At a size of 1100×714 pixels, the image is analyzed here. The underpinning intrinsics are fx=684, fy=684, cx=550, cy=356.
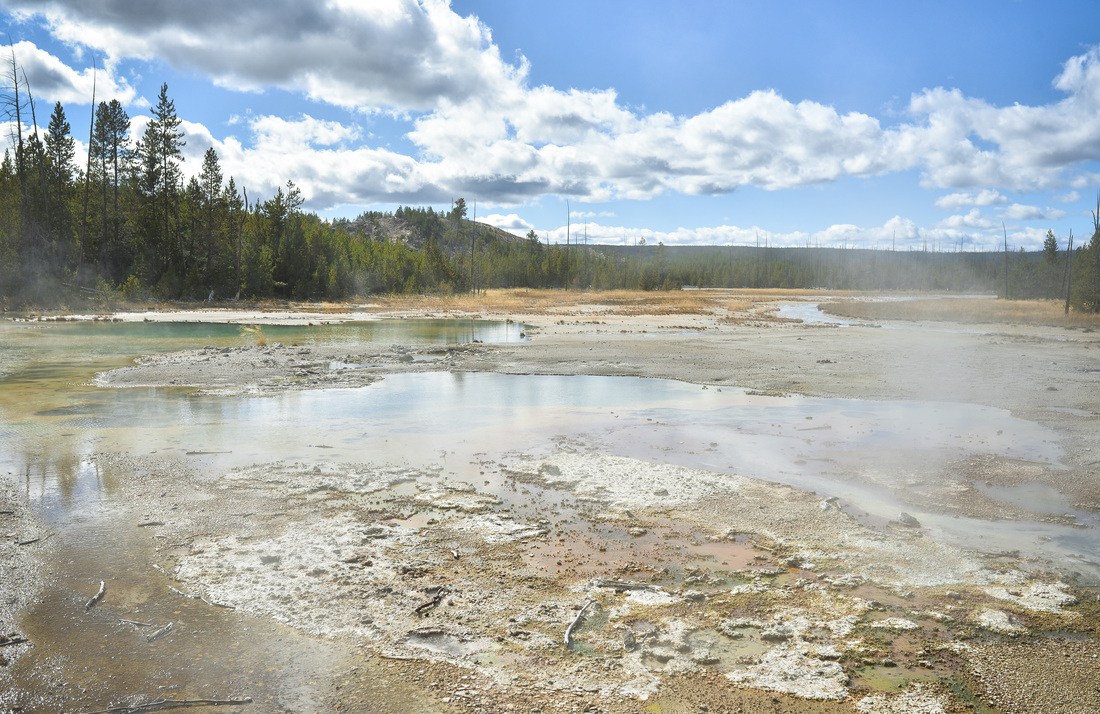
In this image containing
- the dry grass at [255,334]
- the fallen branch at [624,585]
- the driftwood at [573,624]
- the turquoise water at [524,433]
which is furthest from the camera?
the dry grass at [255,334]

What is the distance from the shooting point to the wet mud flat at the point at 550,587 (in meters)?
4.18

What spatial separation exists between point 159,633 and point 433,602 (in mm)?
1863

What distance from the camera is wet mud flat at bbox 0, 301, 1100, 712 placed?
4176mm

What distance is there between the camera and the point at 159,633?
4695 mm

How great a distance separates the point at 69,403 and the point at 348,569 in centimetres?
1138

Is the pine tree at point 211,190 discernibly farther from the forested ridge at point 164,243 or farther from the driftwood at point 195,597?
the driftwood at point 195,597

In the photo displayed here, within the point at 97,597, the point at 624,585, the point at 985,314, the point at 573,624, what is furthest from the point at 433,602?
the point at 985,314

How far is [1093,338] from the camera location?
32594mm

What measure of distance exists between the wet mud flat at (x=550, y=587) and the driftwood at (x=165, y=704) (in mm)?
55

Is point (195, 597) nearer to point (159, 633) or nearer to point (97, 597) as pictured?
point (159, 633)

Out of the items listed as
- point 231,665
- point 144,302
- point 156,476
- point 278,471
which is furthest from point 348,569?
point 144,302

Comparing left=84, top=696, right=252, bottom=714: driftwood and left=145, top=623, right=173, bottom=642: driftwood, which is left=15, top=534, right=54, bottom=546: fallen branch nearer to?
left=145, top=623, right=173, bottom=642: driftwood

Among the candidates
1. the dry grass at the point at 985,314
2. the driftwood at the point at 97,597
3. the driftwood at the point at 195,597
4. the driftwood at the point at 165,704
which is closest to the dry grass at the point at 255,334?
the driftwood at the point at 97,597

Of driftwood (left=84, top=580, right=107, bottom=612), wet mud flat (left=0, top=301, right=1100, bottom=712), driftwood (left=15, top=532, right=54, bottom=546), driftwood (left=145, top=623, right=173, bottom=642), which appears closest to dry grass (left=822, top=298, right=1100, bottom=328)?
wet mud flat (left=0, top=301, right=1100, bottom=712)
